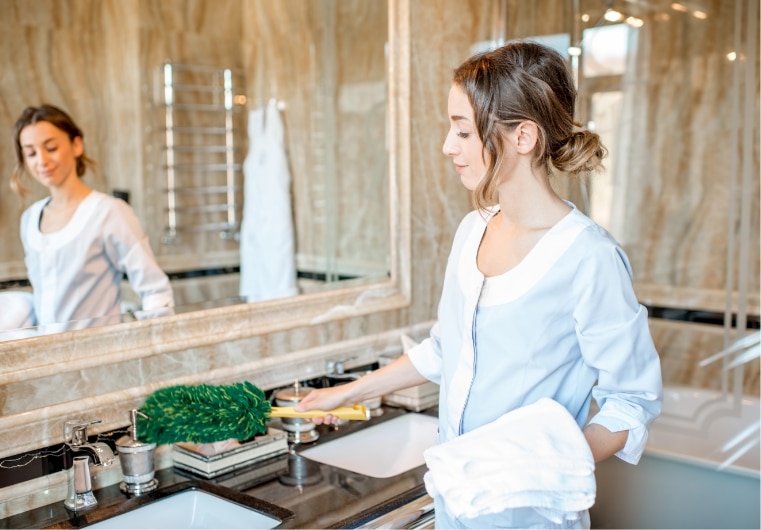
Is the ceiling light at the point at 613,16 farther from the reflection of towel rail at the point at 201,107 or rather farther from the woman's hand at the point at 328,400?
the woman's hand at the point at 328,400

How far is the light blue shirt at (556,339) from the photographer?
141 centimetres

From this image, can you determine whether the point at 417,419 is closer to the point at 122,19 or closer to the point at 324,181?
the point at 324,181

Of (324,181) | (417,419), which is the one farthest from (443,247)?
(417,419)

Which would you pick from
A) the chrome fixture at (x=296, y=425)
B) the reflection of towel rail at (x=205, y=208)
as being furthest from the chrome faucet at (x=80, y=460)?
the reflection of towel rail at (x=205, y=208)

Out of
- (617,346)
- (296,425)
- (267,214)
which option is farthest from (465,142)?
(267,214)

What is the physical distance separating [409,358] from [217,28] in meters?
1.15

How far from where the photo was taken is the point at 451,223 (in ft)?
8.89

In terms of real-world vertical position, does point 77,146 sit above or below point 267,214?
above

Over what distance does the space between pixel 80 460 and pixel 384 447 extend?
809mm

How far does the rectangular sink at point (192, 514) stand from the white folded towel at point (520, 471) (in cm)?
47

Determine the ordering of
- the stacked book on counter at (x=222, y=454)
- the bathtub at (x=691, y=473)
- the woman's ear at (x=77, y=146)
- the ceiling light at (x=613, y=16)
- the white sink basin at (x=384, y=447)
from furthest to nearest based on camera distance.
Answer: the ceiling light at (x=613, y=16) < the bathtub at (x=691, y=473) < the white sink basin at (x=384, y=447) < the woman's ear at (x=77, y=146) < the stacked book on counter at (x=222, y=454)

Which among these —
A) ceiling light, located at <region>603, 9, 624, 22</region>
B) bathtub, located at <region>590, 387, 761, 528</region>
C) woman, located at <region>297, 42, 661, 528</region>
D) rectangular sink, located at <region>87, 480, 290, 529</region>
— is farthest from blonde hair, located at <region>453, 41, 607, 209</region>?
ceiling light, located at <region>603, 9, 624, 22</region>

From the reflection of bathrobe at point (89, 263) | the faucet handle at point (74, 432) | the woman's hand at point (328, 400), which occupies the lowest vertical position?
the faucet handle at point (74, 432)

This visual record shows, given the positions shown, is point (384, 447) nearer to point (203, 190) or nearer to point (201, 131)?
point (203, 190)
